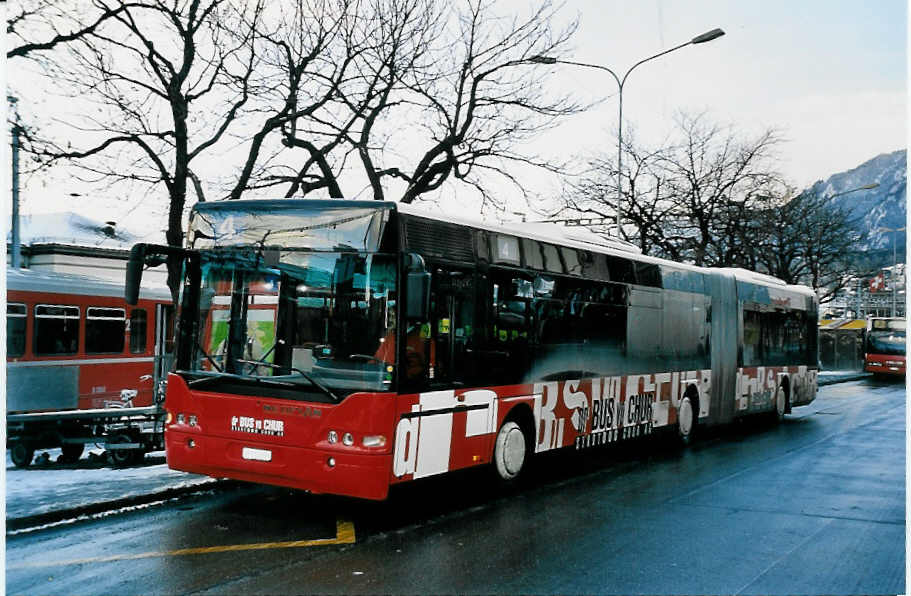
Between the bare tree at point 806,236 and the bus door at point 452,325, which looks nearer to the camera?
the bus door at point 452,325

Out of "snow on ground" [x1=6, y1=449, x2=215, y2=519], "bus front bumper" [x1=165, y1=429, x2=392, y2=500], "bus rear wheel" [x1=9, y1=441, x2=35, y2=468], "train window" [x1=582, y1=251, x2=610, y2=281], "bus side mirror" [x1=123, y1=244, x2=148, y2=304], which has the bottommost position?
"bus rear wheel" [x1=9, y1=441, x2=35, y2=468]

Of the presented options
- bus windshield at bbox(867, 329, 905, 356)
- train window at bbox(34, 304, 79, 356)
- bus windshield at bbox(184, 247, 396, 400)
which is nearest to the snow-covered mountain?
bus windshield at bbox(867, 329, 905, 356)

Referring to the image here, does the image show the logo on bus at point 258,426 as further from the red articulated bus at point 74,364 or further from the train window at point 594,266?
the red articulated bus at point 74,364

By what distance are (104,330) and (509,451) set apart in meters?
8.78

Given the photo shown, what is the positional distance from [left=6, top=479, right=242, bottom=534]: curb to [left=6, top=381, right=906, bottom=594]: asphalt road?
0.24 meters

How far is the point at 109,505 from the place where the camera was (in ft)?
28.8

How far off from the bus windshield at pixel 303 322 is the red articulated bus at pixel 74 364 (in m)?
5.64

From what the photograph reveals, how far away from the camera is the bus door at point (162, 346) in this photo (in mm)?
15195

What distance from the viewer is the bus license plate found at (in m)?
8.19

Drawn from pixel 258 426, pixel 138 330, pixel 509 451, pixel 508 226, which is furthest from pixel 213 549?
pixel 138 330

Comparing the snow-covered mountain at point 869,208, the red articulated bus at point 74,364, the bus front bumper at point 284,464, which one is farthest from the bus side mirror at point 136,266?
the snow-covered mountain at point 869,208

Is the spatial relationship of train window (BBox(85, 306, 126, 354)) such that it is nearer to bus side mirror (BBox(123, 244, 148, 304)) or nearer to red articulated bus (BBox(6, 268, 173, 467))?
red articulated bus (BBox(6, 268, 173, 467))

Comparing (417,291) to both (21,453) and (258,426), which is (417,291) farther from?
(21,453)

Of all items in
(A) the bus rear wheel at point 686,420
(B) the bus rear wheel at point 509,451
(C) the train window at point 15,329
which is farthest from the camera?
(A) the bus rear wheel at point 686,420
